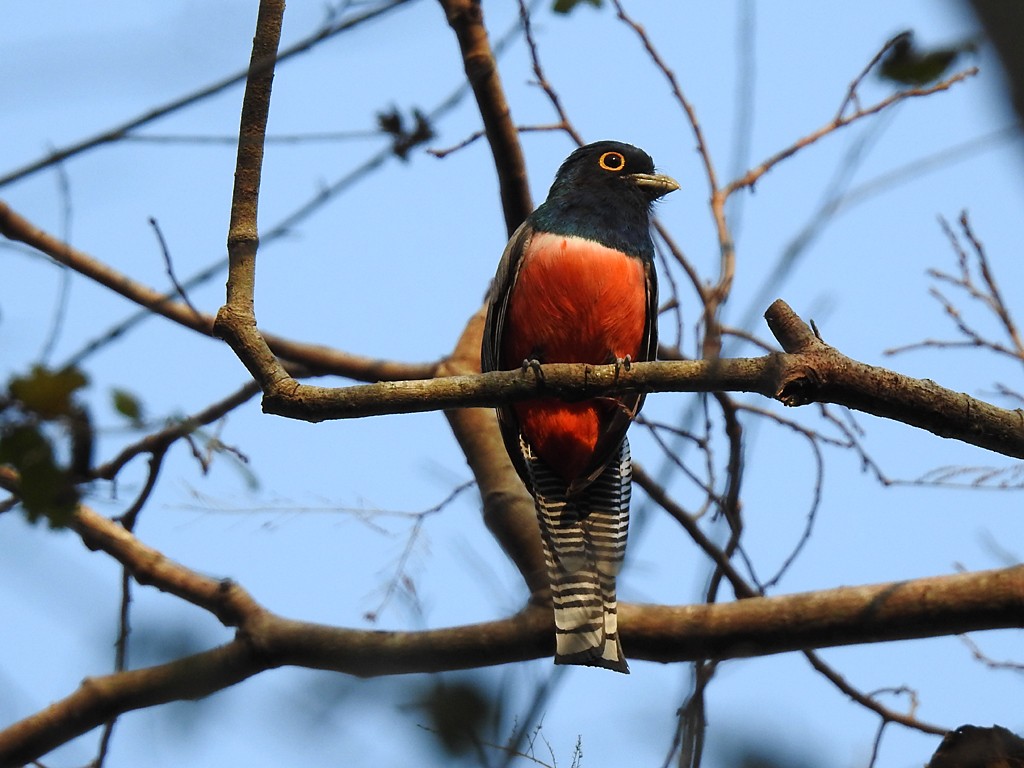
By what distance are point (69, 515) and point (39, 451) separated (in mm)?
130

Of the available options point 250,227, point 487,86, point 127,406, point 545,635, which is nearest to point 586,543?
point 545,635

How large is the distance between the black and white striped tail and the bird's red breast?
14cm

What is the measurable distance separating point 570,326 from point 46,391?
11.2 ft

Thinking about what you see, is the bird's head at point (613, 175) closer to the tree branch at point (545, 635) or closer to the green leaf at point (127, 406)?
the tree branch at point (545, 635)

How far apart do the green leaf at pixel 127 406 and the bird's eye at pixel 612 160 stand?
14.1 ft

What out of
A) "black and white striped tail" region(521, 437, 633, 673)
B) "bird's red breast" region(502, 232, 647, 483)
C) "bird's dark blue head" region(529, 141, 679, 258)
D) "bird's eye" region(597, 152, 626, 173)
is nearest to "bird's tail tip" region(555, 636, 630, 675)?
"black and white striped tail" region(521, 437, 633, 673)

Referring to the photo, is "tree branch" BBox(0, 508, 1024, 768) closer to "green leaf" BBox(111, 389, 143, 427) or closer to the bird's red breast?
the bird's red breast

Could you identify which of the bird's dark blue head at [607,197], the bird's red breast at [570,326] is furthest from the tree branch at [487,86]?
the bird's red breast at [570,326]

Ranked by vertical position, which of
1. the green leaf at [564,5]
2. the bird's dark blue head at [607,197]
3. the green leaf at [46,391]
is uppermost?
the bird's dark blue head at [607,197]

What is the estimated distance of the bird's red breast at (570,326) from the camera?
538 cm

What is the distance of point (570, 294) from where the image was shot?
5.39 m

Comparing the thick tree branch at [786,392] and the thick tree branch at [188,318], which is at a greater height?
the thick tree branch at [188,318]

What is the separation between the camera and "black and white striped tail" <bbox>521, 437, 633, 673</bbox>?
4.45 meters

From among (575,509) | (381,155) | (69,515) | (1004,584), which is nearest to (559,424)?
(575,509)
